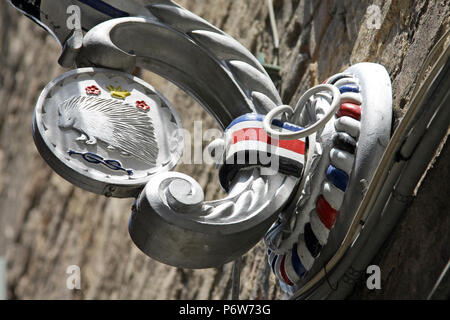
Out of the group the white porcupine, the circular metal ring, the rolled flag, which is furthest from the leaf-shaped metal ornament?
the circular metal ring

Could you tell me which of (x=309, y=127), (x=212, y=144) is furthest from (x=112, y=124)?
(x=309, y=127)

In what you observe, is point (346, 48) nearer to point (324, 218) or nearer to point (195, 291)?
point (324, 218)

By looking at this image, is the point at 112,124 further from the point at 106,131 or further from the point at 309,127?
the point at 309,127

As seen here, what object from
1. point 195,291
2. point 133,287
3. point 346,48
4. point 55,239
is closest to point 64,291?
point 55,239

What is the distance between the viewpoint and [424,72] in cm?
216

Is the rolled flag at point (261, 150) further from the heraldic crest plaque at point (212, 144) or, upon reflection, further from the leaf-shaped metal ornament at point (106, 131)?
the leaf-shaped metal ornament at point (106, 131)

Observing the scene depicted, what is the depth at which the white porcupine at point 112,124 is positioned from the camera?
6.99ft

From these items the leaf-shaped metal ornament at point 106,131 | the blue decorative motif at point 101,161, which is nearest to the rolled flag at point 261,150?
the leaf-shaped metal ornament at point 106,131

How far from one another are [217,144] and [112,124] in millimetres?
242

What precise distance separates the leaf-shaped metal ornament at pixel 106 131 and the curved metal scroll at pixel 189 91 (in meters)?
0.06

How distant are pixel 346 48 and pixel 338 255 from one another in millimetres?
926

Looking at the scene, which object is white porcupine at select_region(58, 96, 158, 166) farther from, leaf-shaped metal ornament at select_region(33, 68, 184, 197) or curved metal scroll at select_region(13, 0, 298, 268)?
curved metal scroll at select_region(13, 0, 298, 268)

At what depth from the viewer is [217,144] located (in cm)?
224

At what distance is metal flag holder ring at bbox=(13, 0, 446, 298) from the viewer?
6.81 feet
